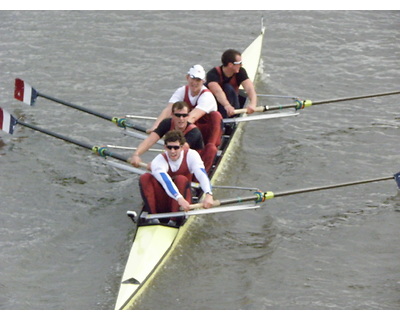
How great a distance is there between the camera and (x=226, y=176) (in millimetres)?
14625

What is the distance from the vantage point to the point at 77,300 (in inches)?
452

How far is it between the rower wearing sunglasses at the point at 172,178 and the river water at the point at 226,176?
732mm

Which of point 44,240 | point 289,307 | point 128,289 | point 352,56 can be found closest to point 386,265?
point 289,307

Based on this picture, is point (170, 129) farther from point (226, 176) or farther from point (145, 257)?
point (145, 257)

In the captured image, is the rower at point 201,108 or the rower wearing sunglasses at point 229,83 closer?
the rower at point 201,108

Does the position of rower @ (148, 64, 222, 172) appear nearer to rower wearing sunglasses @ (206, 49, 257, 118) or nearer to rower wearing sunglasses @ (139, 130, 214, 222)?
rower wearing sunglasses @ (206, 49, 257, 118)

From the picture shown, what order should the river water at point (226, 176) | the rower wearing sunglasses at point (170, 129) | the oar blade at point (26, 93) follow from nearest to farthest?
the river water at point (226, 176)
the rower wearing sunglasses at point (170, 129)
the oar blade at point (26, 93)

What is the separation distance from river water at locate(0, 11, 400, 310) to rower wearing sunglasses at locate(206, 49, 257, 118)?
3.20 ft

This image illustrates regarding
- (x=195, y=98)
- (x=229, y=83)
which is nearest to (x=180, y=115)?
(x=195, y=98)

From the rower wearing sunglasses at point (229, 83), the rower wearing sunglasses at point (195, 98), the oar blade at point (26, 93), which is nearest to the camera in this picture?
the rower wearing sunglasses at point (195, 98)

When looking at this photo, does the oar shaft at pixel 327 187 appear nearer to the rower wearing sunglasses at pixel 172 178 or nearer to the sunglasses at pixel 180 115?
the rower wearing sunglasses at pixel 172 178

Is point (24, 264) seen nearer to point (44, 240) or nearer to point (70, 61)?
point (44, 240)

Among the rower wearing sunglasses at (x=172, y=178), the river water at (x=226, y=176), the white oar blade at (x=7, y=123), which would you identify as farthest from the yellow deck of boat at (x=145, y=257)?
the white oar blade at (x=7, y=123)

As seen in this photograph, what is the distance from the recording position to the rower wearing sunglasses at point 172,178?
12.0 metres
